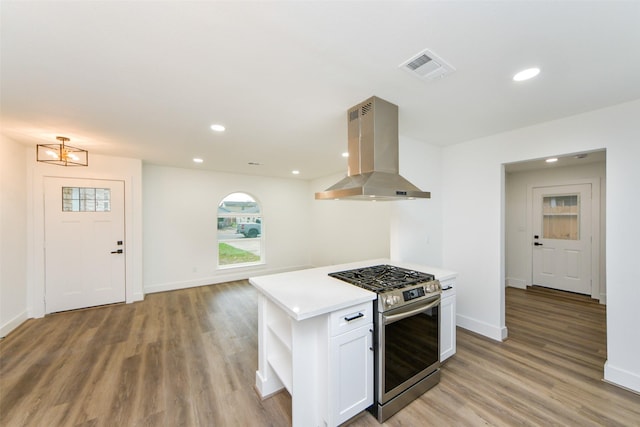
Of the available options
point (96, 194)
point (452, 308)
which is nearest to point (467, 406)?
point (452, 308)

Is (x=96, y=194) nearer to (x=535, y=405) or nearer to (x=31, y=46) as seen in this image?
(x=31, y=46)

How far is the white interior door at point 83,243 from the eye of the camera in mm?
3701

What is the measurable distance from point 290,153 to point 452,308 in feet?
9.82

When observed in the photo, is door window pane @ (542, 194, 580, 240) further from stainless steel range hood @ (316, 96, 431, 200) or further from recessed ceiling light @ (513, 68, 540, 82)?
stainless steel range hood @ (316, 96, 431, 200)

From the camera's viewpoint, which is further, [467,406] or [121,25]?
[467,406]

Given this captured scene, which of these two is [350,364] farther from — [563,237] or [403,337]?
[563,237]

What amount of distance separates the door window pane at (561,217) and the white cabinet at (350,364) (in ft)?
17.1

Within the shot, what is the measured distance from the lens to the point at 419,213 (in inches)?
127

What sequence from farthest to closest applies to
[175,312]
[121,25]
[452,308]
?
[175,312]
[452,308]
[121,25]

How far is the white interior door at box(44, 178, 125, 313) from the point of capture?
12.1ft

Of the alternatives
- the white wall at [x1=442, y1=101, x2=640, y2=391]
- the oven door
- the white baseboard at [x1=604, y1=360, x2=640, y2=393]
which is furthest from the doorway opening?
the oven door

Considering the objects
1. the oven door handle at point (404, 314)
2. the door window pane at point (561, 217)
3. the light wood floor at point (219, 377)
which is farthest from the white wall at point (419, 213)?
the door window pane at point (561, 217)

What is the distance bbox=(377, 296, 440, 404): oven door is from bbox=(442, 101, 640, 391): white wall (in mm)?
1362

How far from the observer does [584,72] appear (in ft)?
5.54
